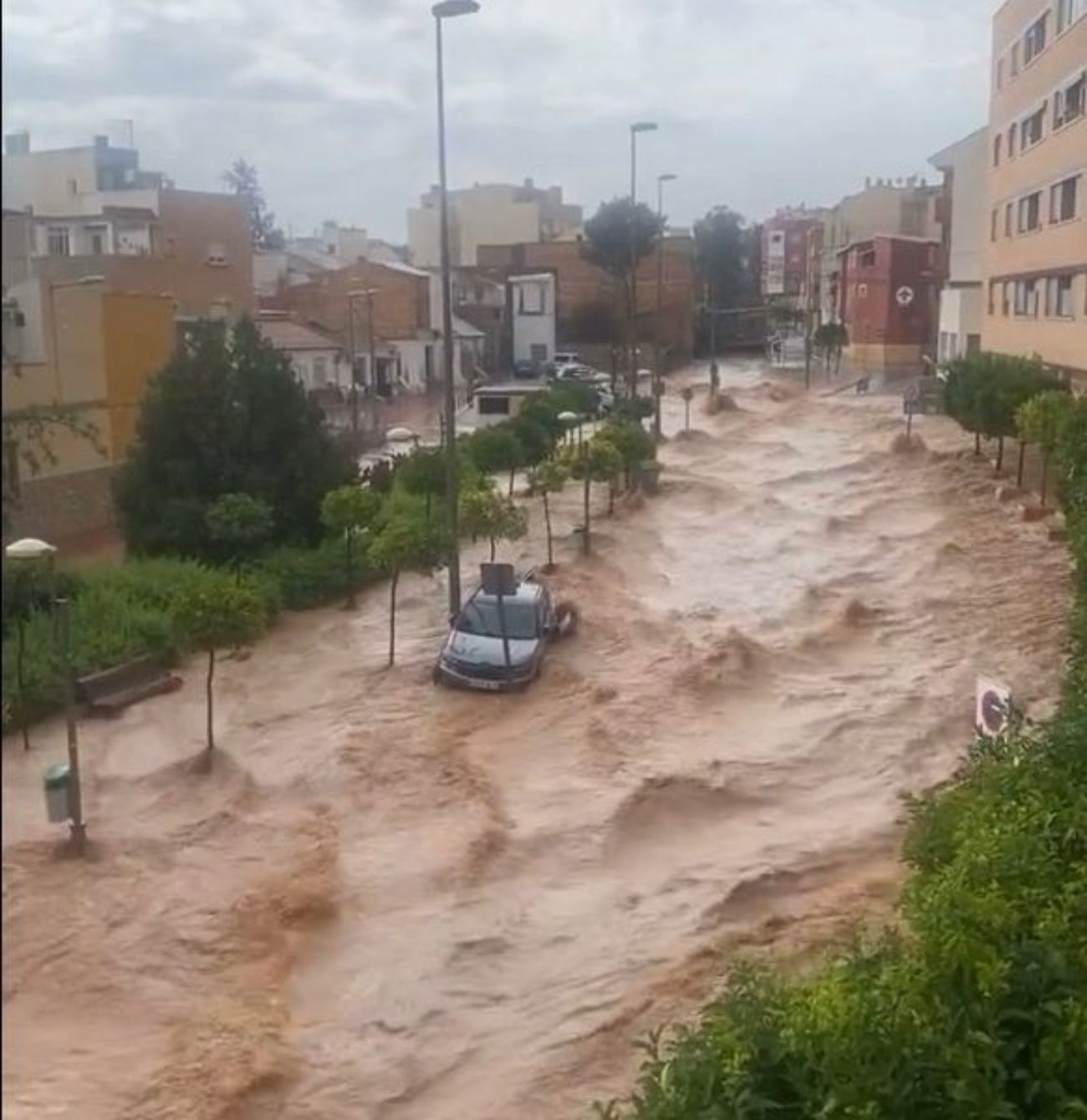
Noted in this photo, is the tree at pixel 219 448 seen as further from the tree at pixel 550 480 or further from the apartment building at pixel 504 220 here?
the apartment building at pixel 504 220

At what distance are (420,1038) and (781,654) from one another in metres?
5.28

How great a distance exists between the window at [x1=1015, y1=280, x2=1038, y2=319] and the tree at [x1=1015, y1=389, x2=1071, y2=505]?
3.51 meters

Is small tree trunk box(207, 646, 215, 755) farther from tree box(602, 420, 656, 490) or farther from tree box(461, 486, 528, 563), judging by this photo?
tree box(602, 420, 656, 490)

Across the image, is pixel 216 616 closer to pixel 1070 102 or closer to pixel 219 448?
pixel 219 448

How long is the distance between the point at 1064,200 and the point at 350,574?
27.9ft

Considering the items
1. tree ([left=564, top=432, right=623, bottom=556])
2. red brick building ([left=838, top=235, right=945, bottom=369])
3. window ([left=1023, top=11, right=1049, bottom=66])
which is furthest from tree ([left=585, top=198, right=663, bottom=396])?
tree ([left=564, top=432, right=623, bottom=556])

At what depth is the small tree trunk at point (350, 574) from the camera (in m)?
10.8

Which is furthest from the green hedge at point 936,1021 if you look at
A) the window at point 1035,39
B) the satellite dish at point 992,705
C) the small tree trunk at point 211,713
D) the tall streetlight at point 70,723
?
the window at point 1035,39

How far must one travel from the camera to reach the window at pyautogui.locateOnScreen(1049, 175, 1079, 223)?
14312 millimetres

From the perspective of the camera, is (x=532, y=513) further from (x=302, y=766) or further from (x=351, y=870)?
(x=351, y=870)

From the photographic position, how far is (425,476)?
13000 mm

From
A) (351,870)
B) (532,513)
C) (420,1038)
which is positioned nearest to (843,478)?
(532,513)

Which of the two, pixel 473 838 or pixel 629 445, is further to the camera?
pixel 629 445

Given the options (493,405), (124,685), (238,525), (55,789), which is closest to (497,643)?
(124,685)
